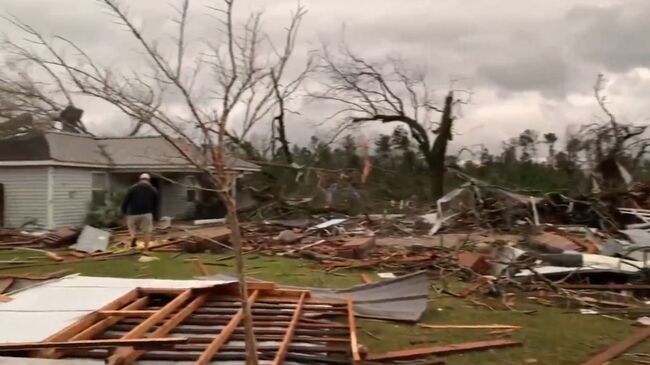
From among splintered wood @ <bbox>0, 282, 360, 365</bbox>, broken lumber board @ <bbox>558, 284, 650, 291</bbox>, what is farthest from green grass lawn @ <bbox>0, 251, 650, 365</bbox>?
broken lumber board @ <bbox>558, 284, 650, 291</bbox>

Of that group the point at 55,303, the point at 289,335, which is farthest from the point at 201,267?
the point at 289,335

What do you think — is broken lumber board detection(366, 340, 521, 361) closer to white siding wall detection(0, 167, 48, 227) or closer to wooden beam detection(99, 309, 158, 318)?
wooden beam detection(99, 309, 158, 318)

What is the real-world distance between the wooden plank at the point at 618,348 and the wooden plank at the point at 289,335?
9.50ft

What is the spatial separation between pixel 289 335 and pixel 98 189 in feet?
63.3

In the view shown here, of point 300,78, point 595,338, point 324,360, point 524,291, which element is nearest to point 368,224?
point 300,78

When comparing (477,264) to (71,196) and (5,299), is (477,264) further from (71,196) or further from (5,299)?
(71,196)

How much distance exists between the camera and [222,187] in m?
4.72

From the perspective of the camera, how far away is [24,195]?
71.4 feet

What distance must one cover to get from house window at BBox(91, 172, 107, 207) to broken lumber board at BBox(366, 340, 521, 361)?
18.3 metres

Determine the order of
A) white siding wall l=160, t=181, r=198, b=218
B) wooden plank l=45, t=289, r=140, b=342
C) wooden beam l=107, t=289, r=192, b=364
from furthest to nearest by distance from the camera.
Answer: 1. white siding wall l=160, t=181, r=198, b=218
2. wooden plank l=45, t=289, r=140, b=342
3. wooden beam l=107, t=289, r=192, b=364

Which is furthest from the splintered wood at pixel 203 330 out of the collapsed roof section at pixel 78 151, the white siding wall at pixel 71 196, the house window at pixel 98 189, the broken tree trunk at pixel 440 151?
the broken tree trunk at pixel 440 151

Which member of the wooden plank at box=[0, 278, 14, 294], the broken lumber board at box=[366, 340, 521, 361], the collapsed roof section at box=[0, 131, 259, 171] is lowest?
the broken lumber board at box=[366, 340, 521, 361]

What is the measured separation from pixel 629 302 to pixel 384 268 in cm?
451

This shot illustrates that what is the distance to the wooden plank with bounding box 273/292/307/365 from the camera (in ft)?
18.0
